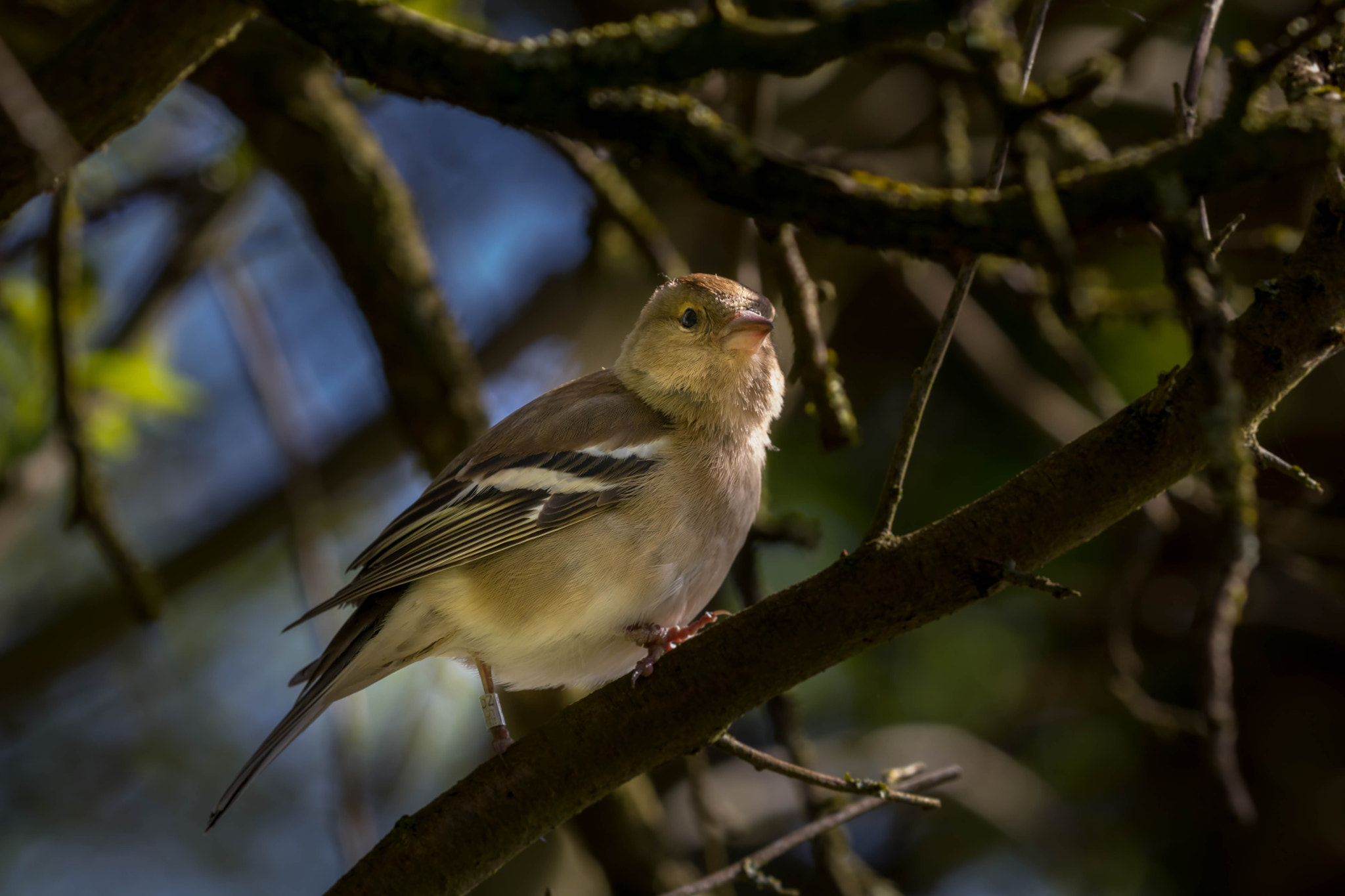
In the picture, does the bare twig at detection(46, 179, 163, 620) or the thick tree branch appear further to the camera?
the bare twig at detection(46, 179, 163, 620)

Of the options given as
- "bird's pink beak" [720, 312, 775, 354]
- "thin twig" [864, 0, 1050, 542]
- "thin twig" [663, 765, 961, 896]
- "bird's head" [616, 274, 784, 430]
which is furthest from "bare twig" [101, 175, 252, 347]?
"thin twig" [864, 0, 1050, 542]

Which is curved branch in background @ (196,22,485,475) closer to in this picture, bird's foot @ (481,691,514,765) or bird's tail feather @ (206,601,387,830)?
bird's tail feather @ (206,601,387,830)

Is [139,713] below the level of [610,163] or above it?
below

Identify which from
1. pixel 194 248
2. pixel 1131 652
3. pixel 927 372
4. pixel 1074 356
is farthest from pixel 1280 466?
pixel 194 248

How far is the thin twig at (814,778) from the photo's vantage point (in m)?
2.87

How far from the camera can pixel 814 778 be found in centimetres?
288

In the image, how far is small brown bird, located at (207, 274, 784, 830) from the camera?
3666 mm

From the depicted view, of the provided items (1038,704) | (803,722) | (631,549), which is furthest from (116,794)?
(1038,704)

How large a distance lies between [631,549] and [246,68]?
286cm

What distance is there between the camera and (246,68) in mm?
4789

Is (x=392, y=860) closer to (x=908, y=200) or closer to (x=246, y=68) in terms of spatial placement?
(x=908, y=200)

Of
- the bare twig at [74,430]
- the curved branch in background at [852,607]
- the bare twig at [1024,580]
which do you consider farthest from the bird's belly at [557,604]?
the bare twig at [1024,580]

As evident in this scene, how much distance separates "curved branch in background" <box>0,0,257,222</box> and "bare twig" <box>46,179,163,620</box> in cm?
51

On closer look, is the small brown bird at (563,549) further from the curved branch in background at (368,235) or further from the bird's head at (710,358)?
the curved branch in background at (368,235)
